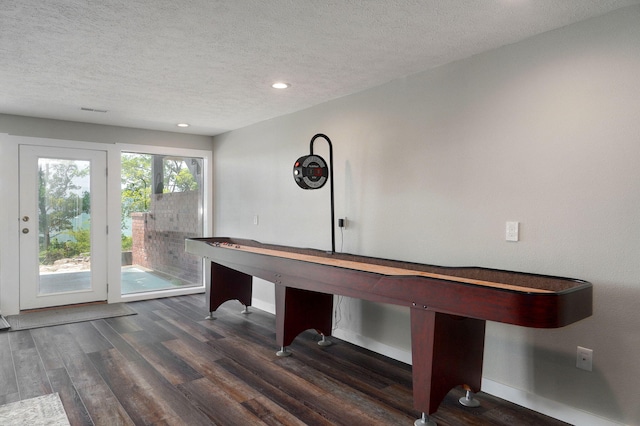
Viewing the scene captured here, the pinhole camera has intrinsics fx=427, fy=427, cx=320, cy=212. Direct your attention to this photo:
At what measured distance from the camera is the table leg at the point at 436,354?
7.47 feet

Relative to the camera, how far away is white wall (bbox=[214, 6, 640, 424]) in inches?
85.0

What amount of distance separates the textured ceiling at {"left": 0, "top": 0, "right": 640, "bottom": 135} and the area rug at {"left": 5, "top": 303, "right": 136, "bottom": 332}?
2.15 meters

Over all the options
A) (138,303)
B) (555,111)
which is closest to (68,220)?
(138,303)

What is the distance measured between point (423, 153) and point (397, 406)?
5.63 ft

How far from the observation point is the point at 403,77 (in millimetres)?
3262

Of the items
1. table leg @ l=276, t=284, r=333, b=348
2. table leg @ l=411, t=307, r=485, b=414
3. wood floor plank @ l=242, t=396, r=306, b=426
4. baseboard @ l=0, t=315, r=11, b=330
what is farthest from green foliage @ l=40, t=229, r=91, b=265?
table leg @ l=411, t=307, r=485, b=414

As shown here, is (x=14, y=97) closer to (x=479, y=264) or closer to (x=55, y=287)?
(x=55, y=287)

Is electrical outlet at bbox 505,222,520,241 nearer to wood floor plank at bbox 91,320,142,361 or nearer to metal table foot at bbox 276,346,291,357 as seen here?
metal table foot at bbox 276,346,291,357

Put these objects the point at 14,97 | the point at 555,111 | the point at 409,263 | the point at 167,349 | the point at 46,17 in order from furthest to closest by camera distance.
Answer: the point at 14,97 → the point at 167,349 → the point at 409,263 → the point at 555,111 → the point at 46,17

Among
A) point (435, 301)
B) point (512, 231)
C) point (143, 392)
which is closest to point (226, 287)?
point (143, 392)

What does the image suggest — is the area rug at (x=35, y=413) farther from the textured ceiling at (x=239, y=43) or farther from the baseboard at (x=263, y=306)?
the baseboard at (x=263, y=306)

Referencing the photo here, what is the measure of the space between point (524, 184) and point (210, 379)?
93.5 inches

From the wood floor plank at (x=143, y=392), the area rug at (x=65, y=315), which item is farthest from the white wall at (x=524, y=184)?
the area rug at (x=65, y=315)

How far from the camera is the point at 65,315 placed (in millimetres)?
4535
